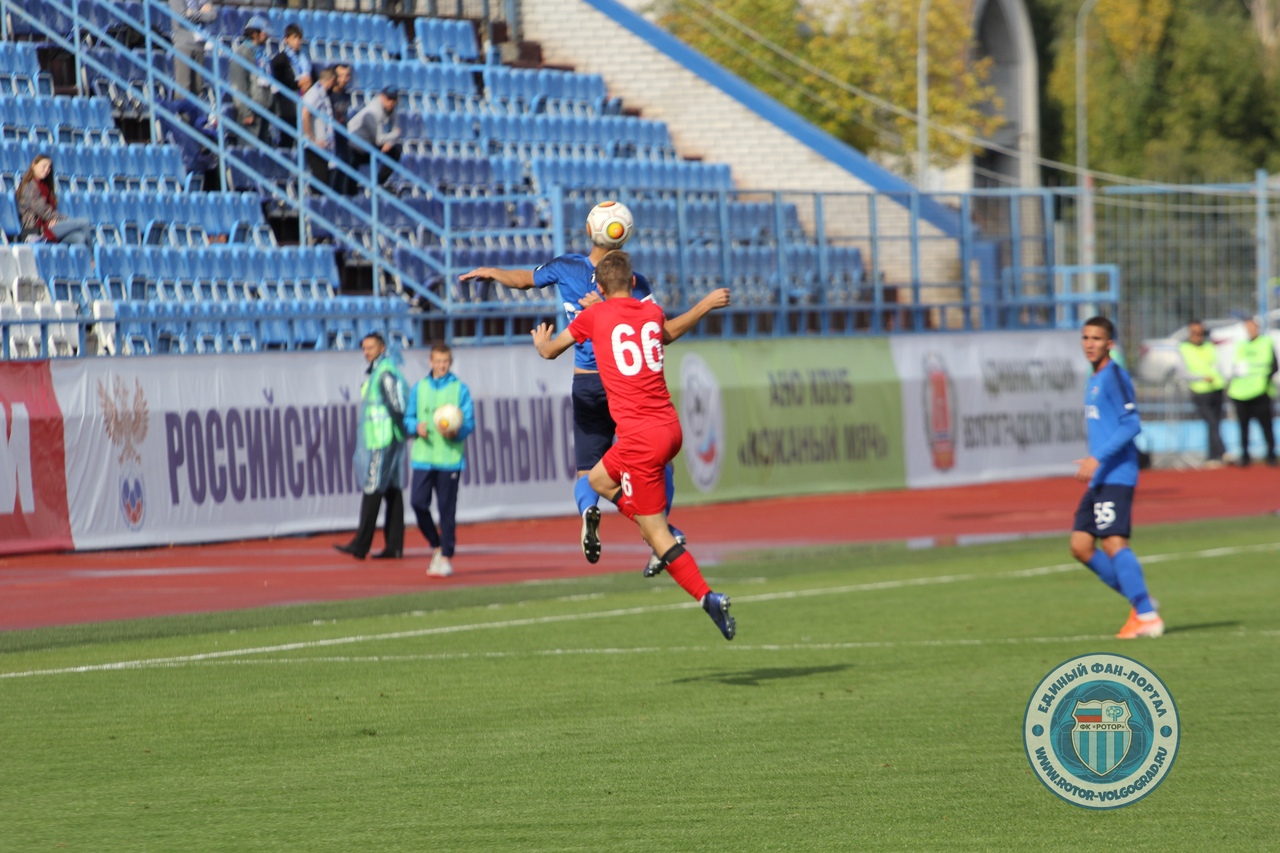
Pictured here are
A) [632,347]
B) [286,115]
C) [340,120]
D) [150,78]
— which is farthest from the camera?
[340,120]

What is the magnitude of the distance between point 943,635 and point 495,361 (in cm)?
1077

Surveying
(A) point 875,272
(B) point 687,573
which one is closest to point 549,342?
(B) point 687,573

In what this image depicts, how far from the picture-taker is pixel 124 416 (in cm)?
1892

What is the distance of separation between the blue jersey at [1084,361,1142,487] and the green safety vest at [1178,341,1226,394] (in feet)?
60.5

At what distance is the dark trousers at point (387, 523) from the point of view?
58.1ft

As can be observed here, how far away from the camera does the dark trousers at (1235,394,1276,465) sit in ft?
96.5

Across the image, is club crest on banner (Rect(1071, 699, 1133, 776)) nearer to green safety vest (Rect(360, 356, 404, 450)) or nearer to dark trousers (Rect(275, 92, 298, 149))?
green safety vest (Rect(360, 356, 404, 450))

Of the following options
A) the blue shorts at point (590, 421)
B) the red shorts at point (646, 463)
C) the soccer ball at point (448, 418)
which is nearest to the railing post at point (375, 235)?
the soccer ball at point (448, 418)

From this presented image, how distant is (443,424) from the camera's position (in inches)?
644

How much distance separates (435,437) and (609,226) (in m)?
7.11

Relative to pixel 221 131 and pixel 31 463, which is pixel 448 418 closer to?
pixel 31 463

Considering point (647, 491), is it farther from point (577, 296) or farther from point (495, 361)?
point (495, 361)

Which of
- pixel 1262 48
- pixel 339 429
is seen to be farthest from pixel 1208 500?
pixel 1262 48

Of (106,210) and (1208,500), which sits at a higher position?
(106,210)
